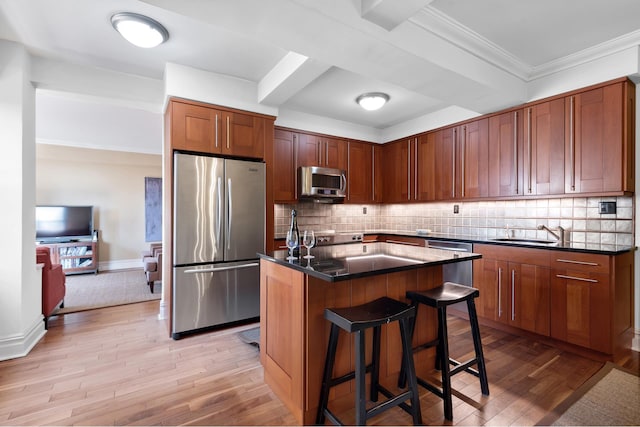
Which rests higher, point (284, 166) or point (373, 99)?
point (373, 99)

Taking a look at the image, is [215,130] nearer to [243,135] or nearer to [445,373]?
[243,135]

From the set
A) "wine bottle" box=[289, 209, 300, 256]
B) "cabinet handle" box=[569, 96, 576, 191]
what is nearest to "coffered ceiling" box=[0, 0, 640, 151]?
"cabinet handle" box=[569, 96, 576, 191]

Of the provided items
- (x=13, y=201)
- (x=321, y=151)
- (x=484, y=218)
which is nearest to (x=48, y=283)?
(x=13, y=201)

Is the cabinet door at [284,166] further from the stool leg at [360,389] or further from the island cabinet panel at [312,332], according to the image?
the stool leg at [360,389]

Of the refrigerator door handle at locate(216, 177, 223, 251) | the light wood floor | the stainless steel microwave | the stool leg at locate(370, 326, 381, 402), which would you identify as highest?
the stainless steel microwave

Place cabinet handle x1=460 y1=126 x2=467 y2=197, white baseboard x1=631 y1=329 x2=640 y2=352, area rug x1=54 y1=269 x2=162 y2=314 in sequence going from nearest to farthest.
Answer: white baseboard x1=631 y1=329 x2=640 y2=352 < cabinet handle x1=460 y1=126 x2=467 y2=197 < area rug x1=54 y1=269 x2=162 y2=314

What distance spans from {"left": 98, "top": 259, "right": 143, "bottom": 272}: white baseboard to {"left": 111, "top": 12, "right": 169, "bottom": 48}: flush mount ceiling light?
230 inches

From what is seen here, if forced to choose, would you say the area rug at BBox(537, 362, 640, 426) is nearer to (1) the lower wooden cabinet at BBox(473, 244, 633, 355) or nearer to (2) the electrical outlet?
(1) the lower wooden cabinet at BBox(473, 244, 633, 355)

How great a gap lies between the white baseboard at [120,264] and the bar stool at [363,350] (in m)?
6.65

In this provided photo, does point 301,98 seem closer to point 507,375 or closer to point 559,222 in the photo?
point 559,222

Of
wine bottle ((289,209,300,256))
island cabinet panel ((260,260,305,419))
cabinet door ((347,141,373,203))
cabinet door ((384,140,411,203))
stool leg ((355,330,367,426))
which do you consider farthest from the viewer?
cabinet door ((347,141,373,203))

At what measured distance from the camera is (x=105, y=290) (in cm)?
475

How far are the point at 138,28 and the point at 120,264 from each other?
606 centimetres

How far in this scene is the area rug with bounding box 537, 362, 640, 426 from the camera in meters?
1.73
